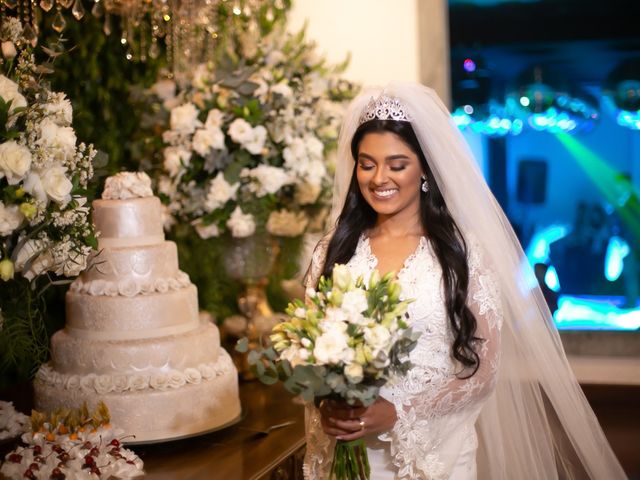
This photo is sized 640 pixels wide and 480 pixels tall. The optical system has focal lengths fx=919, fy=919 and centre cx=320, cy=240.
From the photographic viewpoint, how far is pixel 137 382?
11.1ft

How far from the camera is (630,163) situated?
5055 millimetres

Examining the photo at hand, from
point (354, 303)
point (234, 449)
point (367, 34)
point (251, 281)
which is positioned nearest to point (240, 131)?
point (251, 281)

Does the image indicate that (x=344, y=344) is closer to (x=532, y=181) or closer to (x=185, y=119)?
(x=185, y=119)

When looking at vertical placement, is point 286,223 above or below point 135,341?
above

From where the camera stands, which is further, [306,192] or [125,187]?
[306,192]

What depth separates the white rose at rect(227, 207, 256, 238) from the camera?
4336mm

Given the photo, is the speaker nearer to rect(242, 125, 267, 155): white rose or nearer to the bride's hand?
rect(242, 125, 267, 155): white rose

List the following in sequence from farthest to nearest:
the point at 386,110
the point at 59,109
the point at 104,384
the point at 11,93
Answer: the point at 104,384, the point at 386,110, the point at 59,109, the point at 11,93

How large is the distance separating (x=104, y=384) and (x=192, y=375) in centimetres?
33

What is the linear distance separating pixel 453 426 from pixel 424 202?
734 millimetres

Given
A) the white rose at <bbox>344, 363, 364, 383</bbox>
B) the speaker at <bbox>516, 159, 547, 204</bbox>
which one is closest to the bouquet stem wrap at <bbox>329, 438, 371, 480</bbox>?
the white rose at <bbox>344, 363, 364, 383</bbox>

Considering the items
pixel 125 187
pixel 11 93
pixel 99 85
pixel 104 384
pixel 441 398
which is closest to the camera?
pixel 11 93

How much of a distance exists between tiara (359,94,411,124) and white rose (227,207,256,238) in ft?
4.88

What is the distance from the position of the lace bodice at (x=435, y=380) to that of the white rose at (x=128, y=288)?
0.92 m
